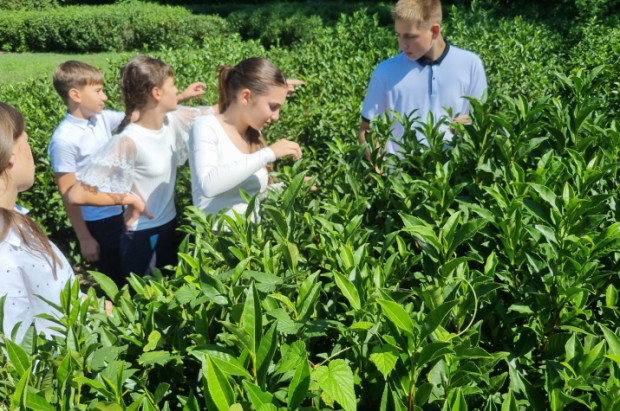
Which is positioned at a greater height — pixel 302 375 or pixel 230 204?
pixel 302 375

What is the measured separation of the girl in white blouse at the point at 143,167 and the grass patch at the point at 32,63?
1311 cm

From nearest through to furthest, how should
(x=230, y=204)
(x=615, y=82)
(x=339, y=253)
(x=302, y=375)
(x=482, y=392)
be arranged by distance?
(x=302, y=375)
(x=482, y=392)
(x=339, y=253)
(x=230, y=204)
(x=615, y=82)

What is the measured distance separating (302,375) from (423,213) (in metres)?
1.18

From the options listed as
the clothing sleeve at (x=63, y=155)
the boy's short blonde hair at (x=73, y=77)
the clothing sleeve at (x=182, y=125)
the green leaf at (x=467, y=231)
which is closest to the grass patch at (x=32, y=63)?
the boy's short blonde hair at (x=73, y=77)

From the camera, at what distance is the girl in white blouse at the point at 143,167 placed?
359 cm

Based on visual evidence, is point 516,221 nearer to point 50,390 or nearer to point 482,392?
point 482,392

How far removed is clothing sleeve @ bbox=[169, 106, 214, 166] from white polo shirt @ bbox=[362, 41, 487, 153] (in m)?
1.18

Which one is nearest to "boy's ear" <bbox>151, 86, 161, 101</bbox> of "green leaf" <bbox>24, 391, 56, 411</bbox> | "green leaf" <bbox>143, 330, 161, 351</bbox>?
"green leaf" <bbox>143, 330, 161, 351</bbox>

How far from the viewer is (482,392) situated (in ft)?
4.56

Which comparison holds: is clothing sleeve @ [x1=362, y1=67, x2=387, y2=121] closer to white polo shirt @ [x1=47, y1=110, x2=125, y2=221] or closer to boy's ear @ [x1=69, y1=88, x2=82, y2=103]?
white polo shirt @ [x1=47, y1=110, x2=125, y2=221]

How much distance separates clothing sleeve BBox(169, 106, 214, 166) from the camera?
4.03 metres

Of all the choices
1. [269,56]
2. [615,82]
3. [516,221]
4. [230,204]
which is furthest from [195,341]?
[269,56]

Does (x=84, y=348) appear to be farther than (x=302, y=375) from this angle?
Yes

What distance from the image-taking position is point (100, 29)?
2236 centimetres
